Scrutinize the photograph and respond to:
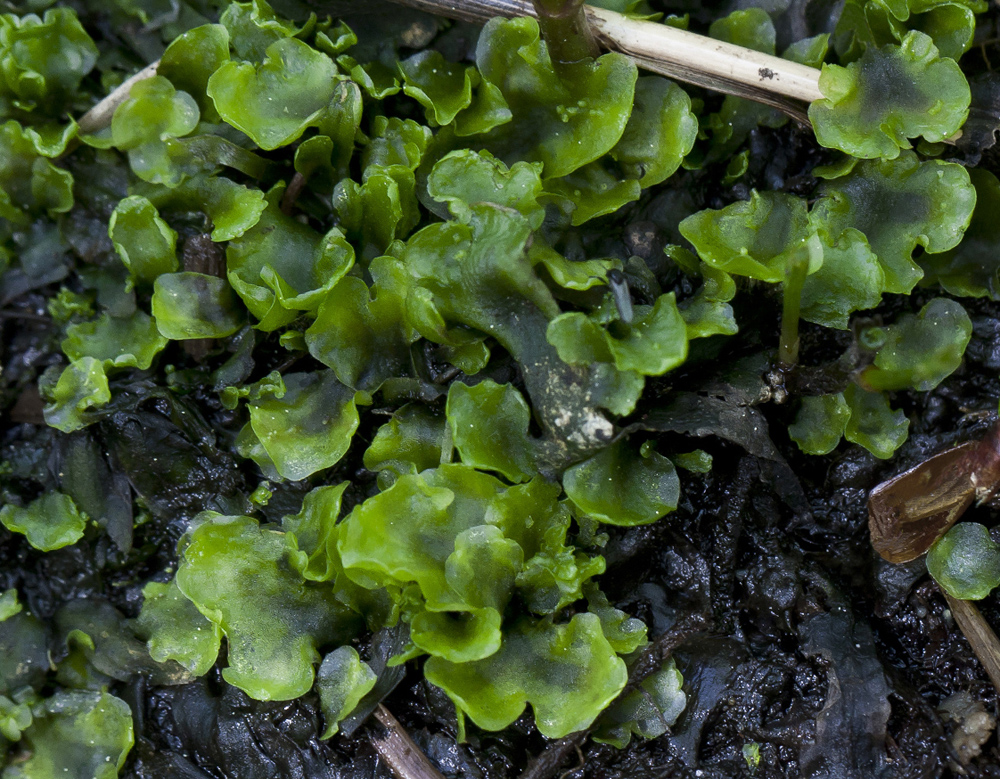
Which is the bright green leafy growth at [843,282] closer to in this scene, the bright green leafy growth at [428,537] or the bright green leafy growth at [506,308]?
the bright green leafy growth at [506,308]

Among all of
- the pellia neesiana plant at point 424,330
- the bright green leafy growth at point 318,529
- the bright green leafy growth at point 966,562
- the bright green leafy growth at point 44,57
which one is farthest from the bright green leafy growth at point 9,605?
the bright green leafy growth at point 966,562

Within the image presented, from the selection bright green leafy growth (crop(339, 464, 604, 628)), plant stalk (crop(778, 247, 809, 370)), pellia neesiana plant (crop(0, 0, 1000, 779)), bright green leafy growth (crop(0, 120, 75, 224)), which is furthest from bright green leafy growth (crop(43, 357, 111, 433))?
plant stalk (crop(778, 247, 809, 370))

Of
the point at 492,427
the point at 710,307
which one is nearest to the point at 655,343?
the point at 710,307

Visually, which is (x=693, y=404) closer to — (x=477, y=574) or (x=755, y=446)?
(x=755, y=446)

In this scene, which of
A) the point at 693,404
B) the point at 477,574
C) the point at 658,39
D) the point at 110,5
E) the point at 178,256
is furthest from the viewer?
the point at 110,5

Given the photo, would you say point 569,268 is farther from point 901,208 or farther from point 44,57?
point 44,57

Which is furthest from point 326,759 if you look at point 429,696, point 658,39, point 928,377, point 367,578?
point 658,39

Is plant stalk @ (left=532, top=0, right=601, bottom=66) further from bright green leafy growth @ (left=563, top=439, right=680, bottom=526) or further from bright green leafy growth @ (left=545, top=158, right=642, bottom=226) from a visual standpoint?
bright green leafy growth @ (left=563, top=439, right=680, bottom=526)
